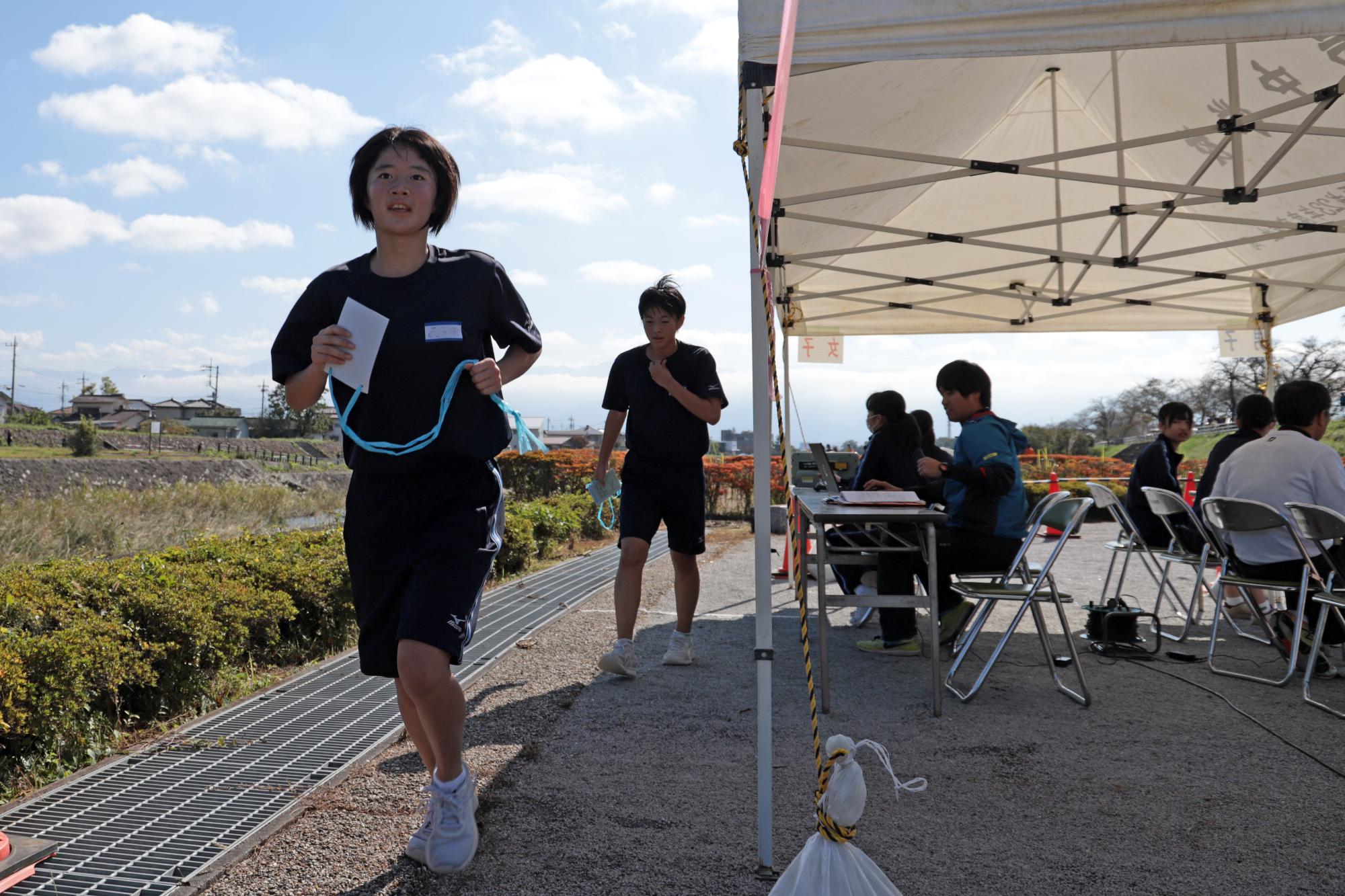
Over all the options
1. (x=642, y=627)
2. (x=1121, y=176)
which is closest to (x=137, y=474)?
(x=642, y=627)

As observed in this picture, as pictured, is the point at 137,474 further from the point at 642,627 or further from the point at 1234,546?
the point at 1234,546

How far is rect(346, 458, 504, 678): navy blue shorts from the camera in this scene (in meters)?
2.26

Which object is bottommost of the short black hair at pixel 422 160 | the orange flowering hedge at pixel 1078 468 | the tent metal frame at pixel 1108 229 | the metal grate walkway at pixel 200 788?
the metal grate walkway at pixel 200 788

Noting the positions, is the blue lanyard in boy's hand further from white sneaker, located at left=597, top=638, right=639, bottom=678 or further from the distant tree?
the distant tree

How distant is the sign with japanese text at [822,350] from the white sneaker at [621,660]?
19.0ft

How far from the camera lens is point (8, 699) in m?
2.88

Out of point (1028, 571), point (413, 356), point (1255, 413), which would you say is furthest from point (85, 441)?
point (413, 356)

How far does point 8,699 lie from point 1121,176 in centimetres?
662

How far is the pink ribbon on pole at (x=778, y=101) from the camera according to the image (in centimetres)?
246

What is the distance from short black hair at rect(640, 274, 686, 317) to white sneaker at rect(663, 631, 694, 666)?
5.34ft

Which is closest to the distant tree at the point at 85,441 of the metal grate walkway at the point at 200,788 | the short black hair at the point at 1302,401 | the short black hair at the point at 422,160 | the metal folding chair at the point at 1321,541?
the metal grate walkway at the point at 200,788

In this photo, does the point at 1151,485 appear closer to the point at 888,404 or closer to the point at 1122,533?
the point at 1122,533

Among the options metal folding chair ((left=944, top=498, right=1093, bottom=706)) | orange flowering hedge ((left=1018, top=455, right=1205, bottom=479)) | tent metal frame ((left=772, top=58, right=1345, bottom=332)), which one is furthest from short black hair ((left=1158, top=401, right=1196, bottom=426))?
orange flowering hedge ((left=1018, top=455, right=1205, bottom=479))

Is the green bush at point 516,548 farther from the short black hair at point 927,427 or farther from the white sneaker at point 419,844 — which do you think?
the white sneaker at point 419,844
